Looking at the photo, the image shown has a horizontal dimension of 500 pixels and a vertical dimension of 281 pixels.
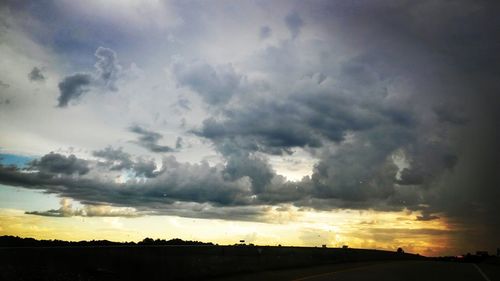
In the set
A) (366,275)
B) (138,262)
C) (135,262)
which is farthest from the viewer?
(366,275)

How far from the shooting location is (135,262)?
40.7 ft

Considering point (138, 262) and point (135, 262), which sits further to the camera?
point (138, 262)

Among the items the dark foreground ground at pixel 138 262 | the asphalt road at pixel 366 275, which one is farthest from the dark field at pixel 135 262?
the asphalt road at pixel 366 275

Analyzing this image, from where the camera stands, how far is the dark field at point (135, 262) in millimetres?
9555

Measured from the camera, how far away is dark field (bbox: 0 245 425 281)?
376 inches

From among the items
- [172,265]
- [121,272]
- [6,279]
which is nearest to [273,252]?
[172,265]

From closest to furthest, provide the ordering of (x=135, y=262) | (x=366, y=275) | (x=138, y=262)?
(x=135, y=262) → (x=138, y=262) → (x=366, y=275)

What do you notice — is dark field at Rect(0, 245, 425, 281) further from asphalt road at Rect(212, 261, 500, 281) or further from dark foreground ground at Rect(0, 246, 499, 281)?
asphalt road at Rect(212, 261, 500, 281)

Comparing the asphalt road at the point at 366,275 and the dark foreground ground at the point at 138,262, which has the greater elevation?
the dark foreground ground at the point at 138,262

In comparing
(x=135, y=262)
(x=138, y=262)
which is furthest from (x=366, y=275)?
(x=135, y=262)

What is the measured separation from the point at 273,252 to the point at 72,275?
12.7m

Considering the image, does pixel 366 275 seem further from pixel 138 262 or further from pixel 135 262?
pixel 135 262

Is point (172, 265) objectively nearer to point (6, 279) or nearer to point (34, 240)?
point (34, 240)

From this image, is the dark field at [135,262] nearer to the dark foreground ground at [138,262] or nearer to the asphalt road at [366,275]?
the dark foreground ground at [138,262]
